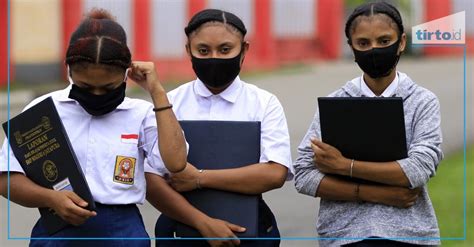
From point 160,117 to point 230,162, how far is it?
0.43 meters

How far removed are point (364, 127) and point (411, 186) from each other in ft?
1.04

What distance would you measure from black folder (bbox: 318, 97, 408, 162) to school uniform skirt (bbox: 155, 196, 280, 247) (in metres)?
0.48

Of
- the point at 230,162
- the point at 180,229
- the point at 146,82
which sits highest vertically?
the point at 146,82

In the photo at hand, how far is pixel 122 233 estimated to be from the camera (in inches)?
169

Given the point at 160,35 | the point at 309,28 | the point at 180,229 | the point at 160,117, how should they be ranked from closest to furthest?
the point at 160,117 → the point at 180,229 → the point at 160,35 → the point at 309,28

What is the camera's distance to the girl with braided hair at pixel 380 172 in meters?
4.26

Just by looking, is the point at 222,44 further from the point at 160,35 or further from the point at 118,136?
the point at 160,35

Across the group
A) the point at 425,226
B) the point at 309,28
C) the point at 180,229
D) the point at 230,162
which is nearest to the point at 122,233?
the point at 180,229

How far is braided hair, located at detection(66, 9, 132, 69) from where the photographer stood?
4.13m

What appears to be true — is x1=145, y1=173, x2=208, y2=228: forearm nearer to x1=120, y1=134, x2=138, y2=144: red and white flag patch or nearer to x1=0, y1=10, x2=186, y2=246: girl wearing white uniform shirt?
x1=0, y1=10, x2=186, y2=246: girl wearing white uniform shirt

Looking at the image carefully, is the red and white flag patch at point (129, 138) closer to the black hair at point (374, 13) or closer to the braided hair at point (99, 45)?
the braided hair at point (99, 45)

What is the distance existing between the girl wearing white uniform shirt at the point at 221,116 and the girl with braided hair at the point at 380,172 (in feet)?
0.51

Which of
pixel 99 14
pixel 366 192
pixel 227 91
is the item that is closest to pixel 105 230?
pixel 227 91

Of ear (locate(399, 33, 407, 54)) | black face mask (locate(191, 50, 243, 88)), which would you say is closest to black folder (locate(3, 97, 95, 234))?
black face mask (locate(191, 50, 243, 88))
